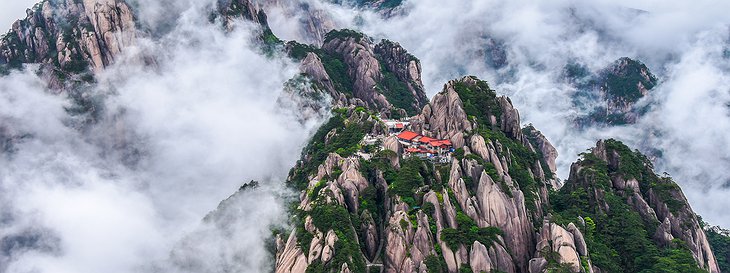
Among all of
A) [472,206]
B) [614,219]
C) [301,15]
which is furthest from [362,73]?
[472,206]

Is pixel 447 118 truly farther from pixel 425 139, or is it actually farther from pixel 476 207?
pixel 476 207

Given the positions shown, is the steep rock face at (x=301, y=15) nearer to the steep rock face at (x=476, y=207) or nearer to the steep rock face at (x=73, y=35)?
the steep rock face at (x=73, y=35)

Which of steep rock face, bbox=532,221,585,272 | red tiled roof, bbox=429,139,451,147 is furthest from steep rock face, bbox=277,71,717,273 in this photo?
red tiled roof, bbox=429,139,451,147

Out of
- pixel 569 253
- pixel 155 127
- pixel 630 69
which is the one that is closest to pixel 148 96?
pixel 155 127

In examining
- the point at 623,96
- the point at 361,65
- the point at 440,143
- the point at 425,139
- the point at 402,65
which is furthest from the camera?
the point at 623,96

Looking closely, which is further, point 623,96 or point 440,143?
point 623,96

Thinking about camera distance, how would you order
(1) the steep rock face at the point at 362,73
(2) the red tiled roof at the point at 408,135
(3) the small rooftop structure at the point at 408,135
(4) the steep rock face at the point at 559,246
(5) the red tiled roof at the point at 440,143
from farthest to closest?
(1) the steep rock face at the point at 362,73, (2) the red tiled roof at the point at 408,135, (3) the small rooftop structure at the point at 408,135, (5) the red tiled roof at the point at 440,143, (4) the steep rock face at the point at 559,246

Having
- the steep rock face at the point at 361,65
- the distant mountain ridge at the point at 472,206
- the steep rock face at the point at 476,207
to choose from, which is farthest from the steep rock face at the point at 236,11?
the steep rock face at the point at 476,207

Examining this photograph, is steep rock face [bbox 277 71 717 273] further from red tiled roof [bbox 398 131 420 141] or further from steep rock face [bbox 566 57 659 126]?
steep rock face [bbox 566 57 659 126]
